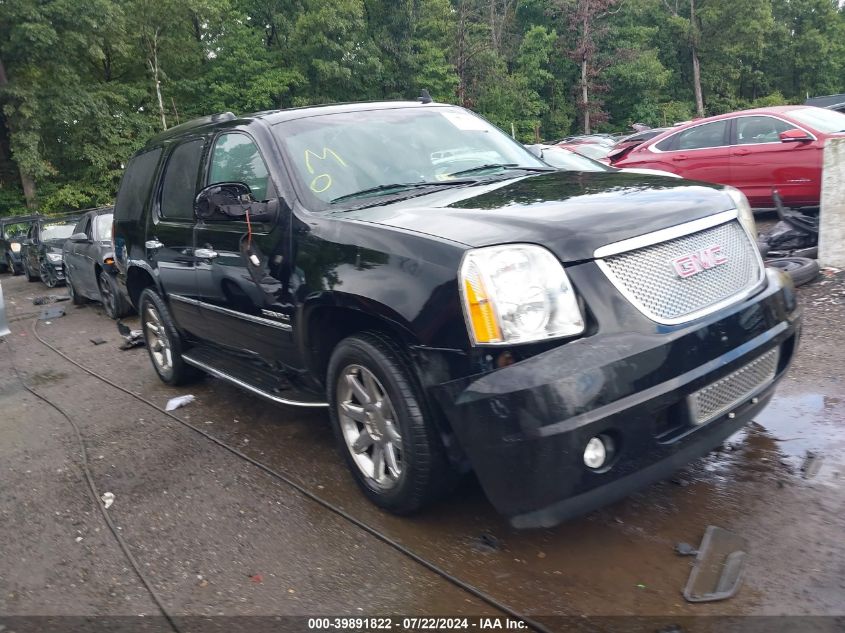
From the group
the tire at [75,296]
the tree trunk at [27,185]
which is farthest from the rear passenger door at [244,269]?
the tree trunk at [27,185]

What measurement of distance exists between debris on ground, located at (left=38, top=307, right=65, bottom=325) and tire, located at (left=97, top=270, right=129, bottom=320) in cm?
134

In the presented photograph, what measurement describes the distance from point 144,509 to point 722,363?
115 inches

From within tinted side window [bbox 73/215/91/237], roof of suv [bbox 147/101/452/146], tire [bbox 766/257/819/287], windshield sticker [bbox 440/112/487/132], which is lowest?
tire [bbox 766/257/819/287]

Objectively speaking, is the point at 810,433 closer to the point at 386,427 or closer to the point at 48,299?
the point at 386,427

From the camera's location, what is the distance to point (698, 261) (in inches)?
119

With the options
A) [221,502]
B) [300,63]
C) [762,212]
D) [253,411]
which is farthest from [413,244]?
[300,63]

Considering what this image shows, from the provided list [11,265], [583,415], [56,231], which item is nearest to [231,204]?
[583,415]

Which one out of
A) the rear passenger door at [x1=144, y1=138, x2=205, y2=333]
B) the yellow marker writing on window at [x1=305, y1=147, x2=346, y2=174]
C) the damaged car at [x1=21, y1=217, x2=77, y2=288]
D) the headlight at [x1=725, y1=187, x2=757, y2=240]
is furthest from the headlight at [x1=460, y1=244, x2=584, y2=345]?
the damaged car at [x1=21, y1=217, x2=77, y2=288]

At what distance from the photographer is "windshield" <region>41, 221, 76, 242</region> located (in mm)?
15984

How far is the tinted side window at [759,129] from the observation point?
9.63 m

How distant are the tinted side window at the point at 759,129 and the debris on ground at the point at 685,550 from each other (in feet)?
26.7

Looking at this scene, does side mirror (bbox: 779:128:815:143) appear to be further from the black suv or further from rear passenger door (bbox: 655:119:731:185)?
the black suv

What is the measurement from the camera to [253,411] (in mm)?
5270

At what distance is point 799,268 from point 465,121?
3687mm
